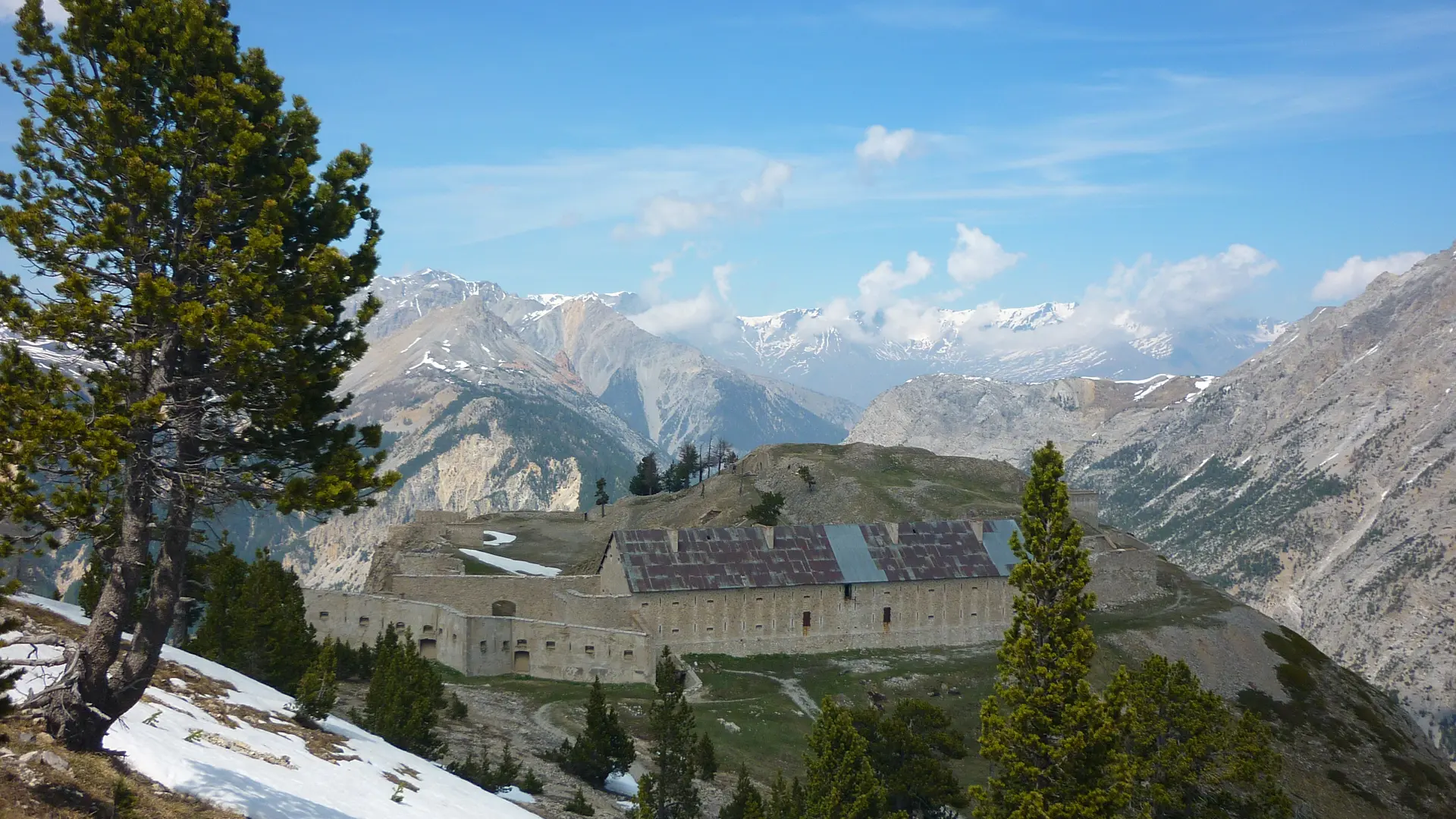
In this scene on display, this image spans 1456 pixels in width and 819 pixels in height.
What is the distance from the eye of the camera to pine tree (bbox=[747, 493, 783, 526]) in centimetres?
11225

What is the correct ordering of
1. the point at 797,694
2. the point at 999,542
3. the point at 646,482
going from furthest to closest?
the point at 646,482, the point at 999,542, the point at 797,694

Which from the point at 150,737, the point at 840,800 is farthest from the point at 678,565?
the point at 150,737

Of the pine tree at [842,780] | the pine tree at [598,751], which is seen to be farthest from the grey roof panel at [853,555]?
the pine tree at [842,780]

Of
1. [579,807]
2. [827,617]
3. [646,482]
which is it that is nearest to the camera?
[579,807]

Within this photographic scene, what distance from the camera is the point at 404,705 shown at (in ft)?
146

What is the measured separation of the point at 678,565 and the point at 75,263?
6337 centimetres

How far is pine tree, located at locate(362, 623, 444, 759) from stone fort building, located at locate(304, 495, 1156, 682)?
24.6 meters

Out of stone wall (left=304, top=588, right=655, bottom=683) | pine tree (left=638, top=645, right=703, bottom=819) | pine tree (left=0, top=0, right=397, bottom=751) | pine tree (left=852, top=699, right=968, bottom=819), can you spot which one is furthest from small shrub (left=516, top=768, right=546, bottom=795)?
stone wall (left=304, top=588, right=655, bottom=683)

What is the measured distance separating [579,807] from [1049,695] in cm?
1931

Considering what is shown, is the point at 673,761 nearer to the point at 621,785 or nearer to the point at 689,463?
the point at 621,785

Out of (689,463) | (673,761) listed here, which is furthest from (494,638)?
(689,463)

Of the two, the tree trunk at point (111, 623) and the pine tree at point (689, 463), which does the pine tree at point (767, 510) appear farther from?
the tree trunk at point (111, 623)

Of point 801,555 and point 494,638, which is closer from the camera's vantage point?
point 494,638

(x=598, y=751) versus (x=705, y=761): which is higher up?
(x=598, y=751)
